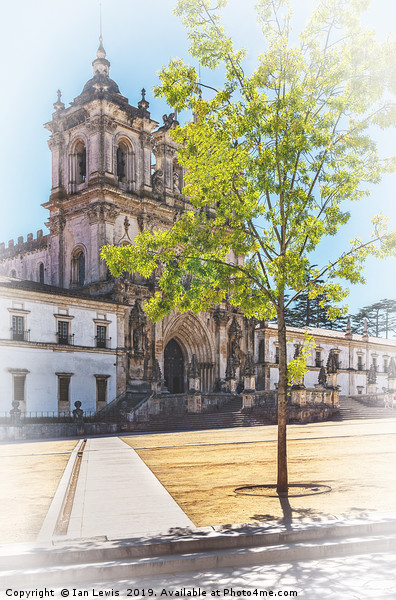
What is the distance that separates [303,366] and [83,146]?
42594mm

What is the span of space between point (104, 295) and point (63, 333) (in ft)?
22.3

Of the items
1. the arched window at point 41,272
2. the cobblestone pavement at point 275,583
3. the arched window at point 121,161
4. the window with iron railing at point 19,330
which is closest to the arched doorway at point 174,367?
the arched window at point 41,272

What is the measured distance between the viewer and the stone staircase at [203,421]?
35.6 m

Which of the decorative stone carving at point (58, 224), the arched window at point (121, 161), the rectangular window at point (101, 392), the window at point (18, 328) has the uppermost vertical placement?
the arched window at point (121, 161)

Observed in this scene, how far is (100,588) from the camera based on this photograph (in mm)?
6250

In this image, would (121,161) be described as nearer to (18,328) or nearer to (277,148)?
(18,328)

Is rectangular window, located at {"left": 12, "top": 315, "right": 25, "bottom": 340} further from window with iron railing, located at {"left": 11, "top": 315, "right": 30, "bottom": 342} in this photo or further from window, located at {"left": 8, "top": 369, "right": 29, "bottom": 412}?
window, located at {"left": 8, "top": 369, "right": 29, "bottom": 412}

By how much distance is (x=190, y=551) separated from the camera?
7.21 metres

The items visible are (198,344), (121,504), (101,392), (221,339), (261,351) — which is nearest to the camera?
(121,504)

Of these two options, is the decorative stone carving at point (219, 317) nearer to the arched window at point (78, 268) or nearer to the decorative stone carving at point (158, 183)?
the decorative stone carving at point (158, 183)

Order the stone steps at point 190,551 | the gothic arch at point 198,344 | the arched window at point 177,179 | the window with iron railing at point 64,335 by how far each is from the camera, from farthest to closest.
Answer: the arched window at point 177,179, the gothic arch at point 198,344, the window with iron railing at point 64,335, the stone steps at point 190,551

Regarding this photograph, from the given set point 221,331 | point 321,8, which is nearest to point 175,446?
point 321,8

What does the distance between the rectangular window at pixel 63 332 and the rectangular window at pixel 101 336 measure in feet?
9.03

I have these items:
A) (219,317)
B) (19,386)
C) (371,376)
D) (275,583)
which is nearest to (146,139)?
(219,317)
